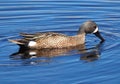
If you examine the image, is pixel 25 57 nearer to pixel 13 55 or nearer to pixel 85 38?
pixel 13 55

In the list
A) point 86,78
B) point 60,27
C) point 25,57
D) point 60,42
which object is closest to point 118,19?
point 60,27

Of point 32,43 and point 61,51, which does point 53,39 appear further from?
point 32,43

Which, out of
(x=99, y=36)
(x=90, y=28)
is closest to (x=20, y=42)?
(x=90, y=28)

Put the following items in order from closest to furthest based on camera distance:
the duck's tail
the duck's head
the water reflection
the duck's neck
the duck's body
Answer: the water reflection → the duck's tail → the duck's body → the duck's neck → the duck's head

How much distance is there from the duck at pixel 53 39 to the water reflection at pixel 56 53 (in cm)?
15

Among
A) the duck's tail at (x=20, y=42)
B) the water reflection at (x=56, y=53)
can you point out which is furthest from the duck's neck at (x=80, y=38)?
the duck's tail at (x=20, y=42)

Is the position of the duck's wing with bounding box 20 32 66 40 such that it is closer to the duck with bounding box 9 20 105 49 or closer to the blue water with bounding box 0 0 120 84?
the duck with bounding box 9 20 105 49

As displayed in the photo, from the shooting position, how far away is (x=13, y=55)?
12.9 m

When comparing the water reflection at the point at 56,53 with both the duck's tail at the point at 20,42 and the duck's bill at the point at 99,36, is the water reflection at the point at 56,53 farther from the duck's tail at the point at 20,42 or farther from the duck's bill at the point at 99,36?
the duck's bill at the point at 99,36

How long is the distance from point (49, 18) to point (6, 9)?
5.71 feet

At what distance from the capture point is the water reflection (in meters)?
12.8

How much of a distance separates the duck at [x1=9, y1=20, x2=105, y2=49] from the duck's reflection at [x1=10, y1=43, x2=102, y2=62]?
0.15 meters

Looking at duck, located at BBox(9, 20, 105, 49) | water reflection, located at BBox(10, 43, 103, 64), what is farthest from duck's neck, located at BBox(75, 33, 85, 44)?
water reflection, located at BBox(10, 43, 103, 64)

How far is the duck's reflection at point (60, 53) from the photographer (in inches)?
507
